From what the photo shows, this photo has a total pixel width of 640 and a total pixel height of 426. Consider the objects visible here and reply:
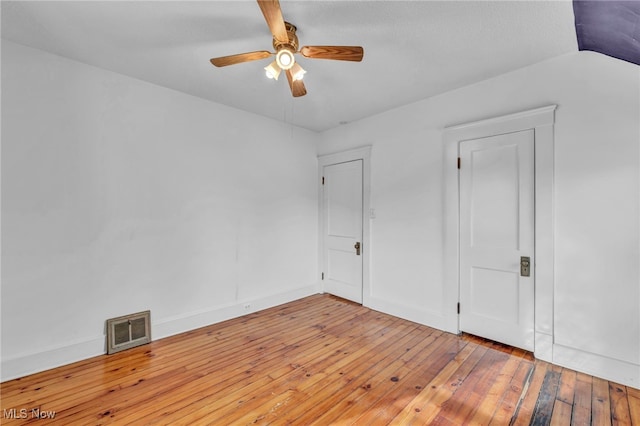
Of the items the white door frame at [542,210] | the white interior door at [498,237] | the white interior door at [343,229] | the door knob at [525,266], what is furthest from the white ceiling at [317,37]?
the door knob at [525,266]

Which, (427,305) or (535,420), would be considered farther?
(427,305)

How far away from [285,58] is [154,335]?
2955 mm

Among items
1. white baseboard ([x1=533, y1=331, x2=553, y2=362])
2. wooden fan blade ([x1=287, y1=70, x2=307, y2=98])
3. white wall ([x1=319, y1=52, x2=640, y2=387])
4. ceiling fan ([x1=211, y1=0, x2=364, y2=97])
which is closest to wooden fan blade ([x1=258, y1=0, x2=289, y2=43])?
ceiling fan ([x1=211, y1=0, x2=364, y2=97])

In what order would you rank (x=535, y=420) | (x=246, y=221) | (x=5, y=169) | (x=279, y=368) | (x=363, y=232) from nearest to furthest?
(x=535, y=420) → (x=5, y=169) → (x=279, y=368) → (x=246, y=221) → (x=363, y=232)

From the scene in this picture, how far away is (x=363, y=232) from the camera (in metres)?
3.99

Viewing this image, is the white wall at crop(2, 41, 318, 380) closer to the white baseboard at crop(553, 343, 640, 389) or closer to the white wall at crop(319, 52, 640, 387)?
the white wall at crop(319, 52, 640, 387)

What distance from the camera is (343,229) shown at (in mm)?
4305

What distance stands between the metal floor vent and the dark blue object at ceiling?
3.98m

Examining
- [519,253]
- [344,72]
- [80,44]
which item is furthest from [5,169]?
[519,253]

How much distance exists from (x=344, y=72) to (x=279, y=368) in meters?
2.77

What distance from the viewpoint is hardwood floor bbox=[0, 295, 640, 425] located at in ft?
6.06

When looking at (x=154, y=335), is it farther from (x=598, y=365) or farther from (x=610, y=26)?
(x=610, y=26)

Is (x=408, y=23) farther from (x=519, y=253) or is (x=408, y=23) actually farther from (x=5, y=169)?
(x=5, y=169)

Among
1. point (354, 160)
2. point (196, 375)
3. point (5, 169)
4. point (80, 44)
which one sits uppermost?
point (80, 44)
